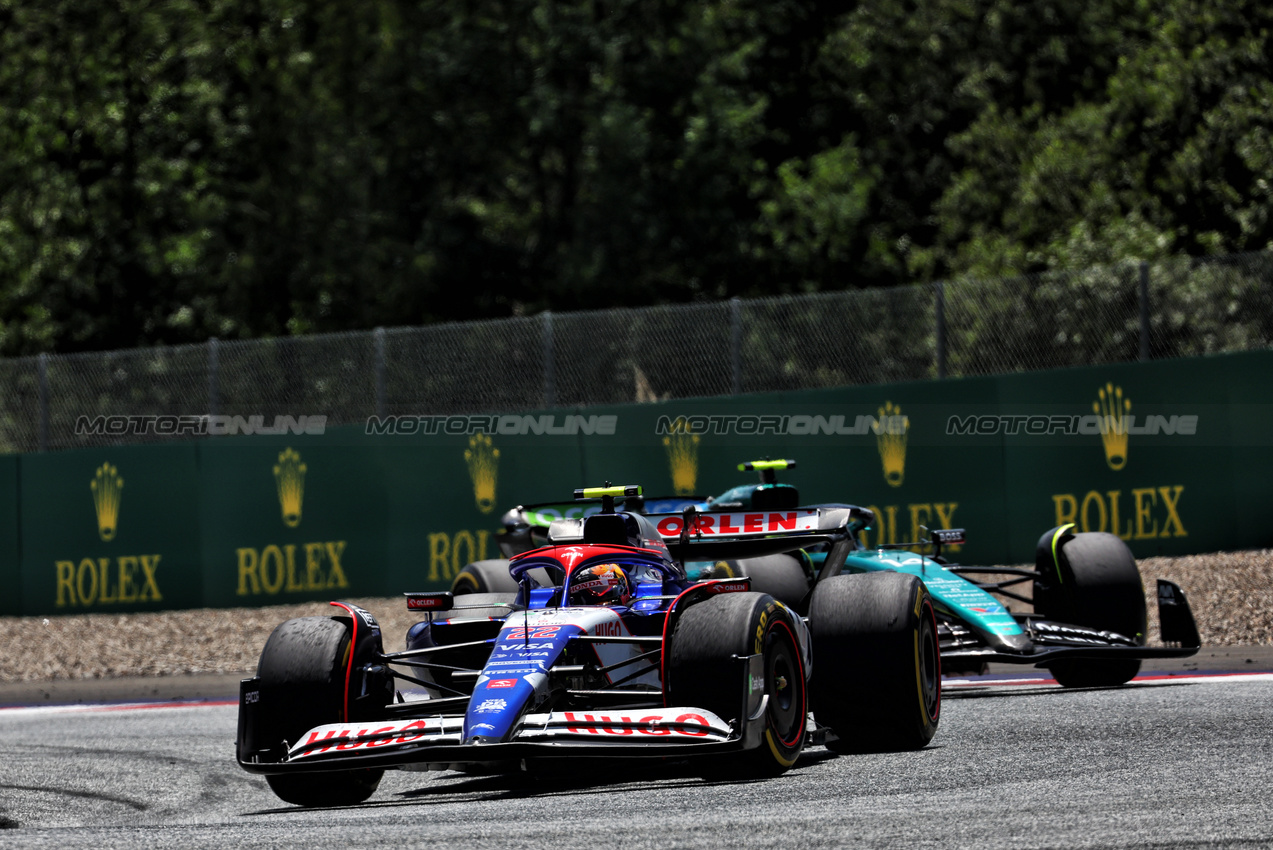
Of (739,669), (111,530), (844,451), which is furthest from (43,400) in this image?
(739,669)

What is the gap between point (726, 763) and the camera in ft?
22.9

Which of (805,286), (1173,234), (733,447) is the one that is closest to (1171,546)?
(733,447)

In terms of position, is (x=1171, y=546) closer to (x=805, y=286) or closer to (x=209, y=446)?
(x=209, y=446)

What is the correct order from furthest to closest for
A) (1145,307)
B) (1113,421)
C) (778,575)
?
(1145,307)
(1113,421)
(778,575)

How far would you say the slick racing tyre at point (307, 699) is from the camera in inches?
289

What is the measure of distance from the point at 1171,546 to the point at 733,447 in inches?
162

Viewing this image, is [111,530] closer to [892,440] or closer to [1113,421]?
[892,440]

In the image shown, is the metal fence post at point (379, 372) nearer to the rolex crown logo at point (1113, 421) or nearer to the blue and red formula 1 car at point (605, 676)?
the rolex crown logo at point (1113, 421)

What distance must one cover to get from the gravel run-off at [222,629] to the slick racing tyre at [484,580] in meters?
2.75

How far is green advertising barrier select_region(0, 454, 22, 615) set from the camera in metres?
17.3

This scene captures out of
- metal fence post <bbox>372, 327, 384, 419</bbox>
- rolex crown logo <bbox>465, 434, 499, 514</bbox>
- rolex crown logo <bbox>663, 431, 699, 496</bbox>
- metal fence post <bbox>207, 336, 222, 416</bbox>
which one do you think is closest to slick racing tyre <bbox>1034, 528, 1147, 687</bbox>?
rolex crown logo <bbox>663, 431, 699, 496</bbox>

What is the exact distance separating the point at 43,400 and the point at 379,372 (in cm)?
375

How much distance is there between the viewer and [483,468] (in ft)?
54.1

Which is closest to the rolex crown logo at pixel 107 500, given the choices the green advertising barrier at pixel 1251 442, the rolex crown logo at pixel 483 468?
the rolex crown logo at pixel 483 468
